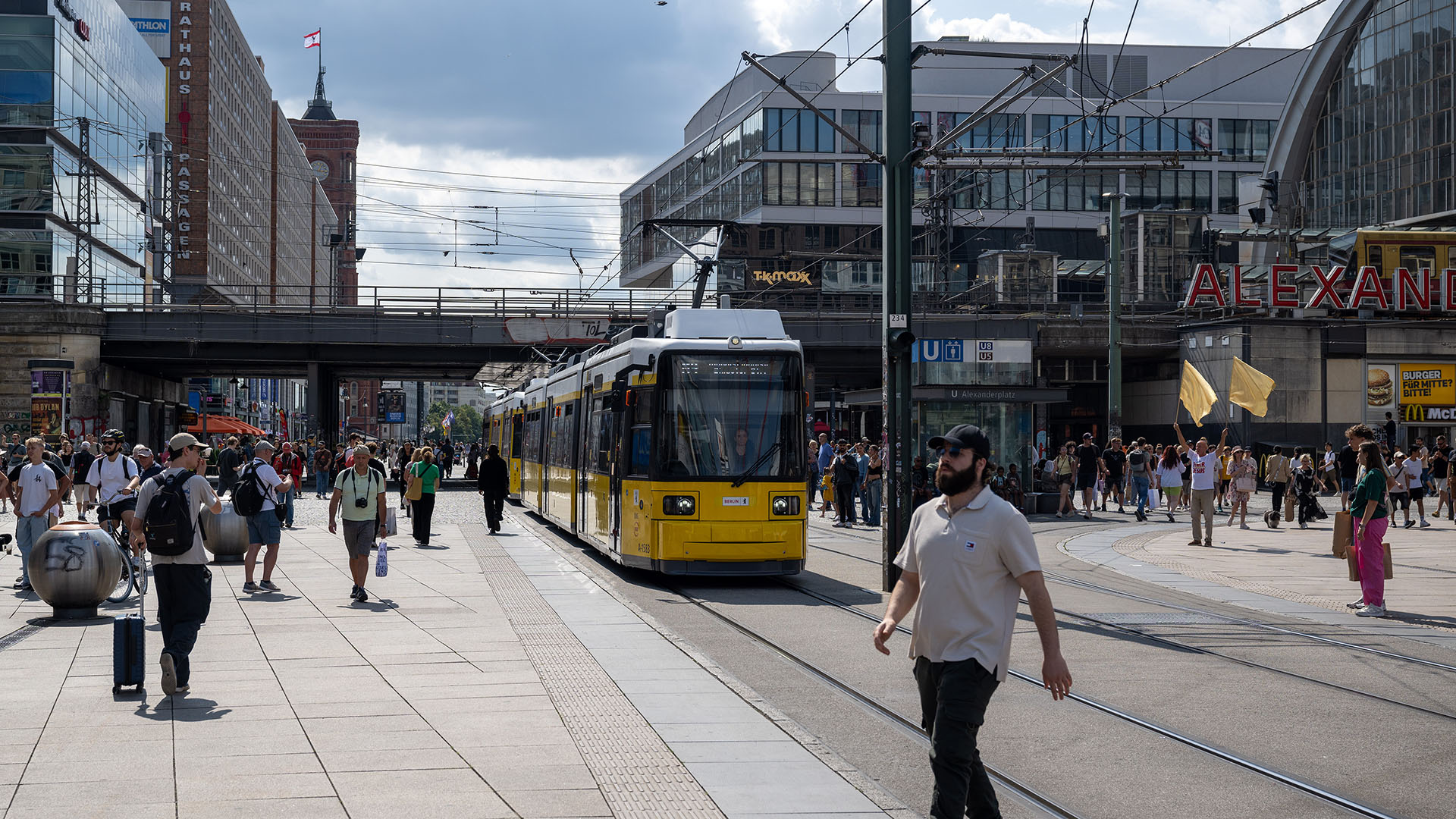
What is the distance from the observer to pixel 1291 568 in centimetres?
1880

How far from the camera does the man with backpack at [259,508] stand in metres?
15.1

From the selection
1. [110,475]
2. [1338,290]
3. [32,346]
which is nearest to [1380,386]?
[1338,290]

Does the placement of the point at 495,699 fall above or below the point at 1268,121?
below

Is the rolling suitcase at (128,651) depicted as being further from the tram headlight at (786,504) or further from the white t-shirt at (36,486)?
the tram headlight at (786,504)

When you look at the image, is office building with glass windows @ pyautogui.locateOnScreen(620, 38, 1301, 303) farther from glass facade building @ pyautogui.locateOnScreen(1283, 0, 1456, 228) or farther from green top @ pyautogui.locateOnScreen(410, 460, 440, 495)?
green top @ pyautogui.locateOnScreen(410, 460, 440, 495)

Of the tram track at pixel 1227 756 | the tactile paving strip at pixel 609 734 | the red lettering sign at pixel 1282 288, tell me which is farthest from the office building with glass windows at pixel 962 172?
the tram track at pixel 1227 756

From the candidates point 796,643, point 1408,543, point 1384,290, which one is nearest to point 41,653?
point 796,643

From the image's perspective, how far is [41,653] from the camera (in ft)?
34.9

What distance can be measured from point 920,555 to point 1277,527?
78.7 ft

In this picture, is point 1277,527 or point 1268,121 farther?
point 1268,121

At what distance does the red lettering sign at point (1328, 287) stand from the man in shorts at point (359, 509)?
36.6 metres

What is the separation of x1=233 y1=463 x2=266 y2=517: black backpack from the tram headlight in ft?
18.3

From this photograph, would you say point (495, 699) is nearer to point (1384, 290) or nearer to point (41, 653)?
point (41, 653)

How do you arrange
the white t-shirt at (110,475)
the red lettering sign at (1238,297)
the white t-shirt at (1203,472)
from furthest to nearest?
the red lettering sign at (1238,297)
the white t-shirt at (1203,472)
the white t-shirt at (110,475)
